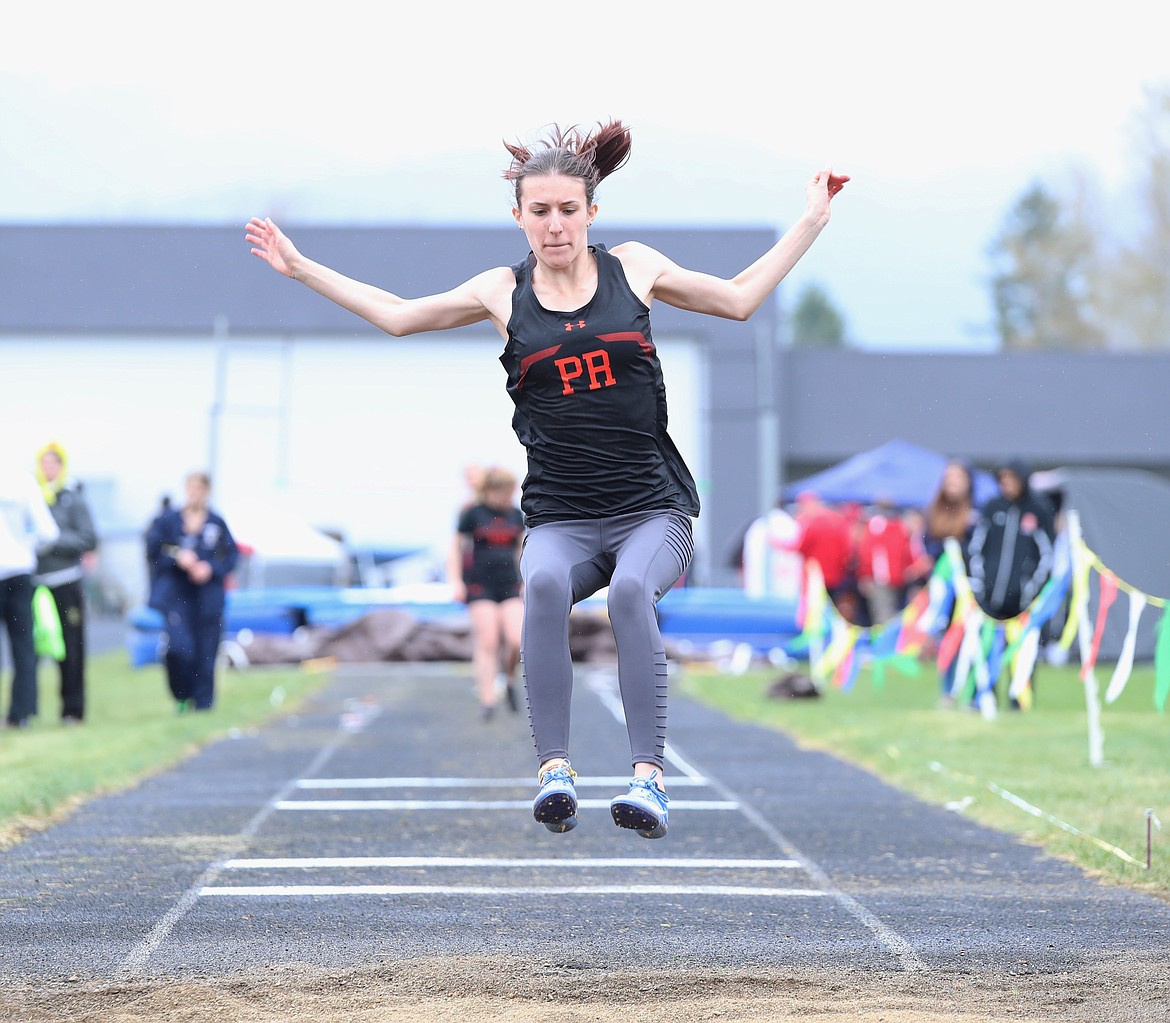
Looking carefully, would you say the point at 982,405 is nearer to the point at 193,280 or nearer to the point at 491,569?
the point at 193,280

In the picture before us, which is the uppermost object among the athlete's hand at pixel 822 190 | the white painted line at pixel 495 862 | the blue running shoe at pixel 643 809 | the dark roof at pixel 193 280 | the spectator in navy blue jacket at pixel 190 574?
the dark roof at pixel 193 280

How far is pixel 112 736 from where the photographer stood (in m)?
11.8

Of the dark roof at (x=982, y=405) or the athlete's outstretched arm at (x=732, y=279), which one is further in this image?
the dark roof at (x=982, y=405)

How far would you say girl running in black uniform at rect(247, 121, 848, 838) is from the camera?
16.3 feet

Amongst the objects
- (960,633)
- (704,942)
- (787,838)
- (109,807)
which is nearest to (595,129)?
(704,942)

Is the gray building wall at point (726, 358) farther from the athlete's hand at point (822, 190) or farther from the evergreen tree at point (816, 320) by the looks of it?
the evergreen tree at point (816, 320)

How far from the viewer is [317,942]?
498 centimetres

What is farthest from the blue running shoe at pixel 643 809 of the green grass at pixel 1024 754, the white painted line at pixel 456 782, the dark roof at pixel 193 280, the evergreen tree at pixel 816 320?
the evergreen tree at pixel 816 320

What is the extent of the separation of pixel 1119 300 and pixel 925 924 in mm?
61146

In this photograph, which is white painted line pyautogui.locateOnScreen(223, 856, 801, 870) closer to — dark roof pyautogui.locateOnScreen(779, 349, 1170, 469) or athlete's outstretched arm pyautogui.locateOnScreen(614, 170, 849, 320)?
athlete's outstretched arm pyautogui.locateOnScreen(614, 170, 849, 320)

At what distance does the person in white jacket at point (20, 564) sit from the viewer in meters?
11.5

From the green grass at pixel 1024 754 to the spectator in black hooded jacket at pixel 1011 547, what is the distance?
3.23 feet

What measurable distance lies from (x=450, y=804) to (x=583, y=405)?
4.04 metres

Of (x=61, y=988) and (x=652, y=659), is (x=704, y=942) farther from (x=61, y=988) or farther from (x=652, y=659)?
(x=61, y=988)
